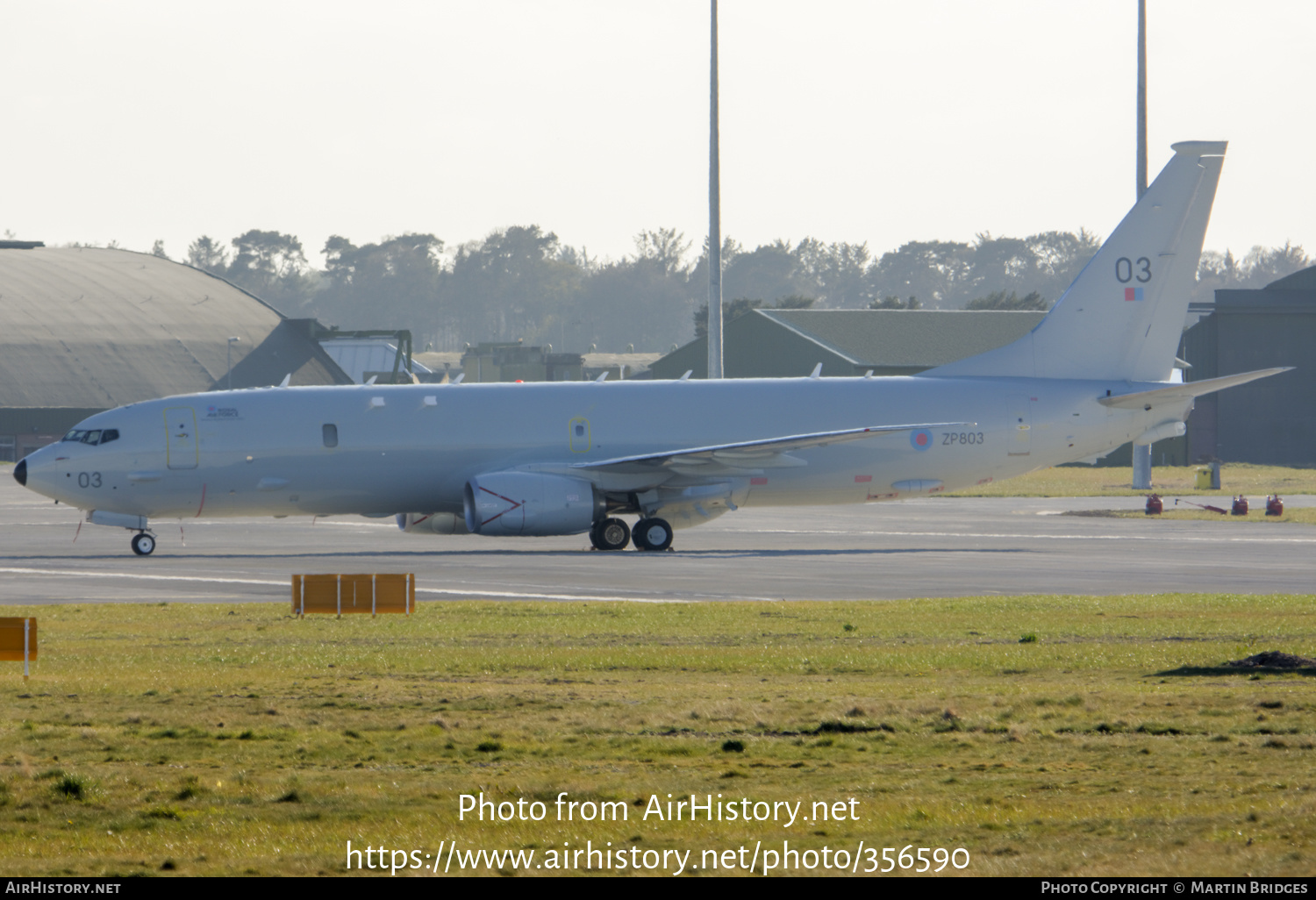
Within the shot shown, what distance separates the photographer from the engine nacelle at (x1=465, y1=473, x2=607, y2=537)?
3719 centimetres

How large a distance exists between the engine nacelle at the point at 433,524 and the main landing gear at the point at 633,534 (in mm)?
3939

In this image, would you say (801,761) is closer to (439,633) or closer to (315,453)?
(439,633)

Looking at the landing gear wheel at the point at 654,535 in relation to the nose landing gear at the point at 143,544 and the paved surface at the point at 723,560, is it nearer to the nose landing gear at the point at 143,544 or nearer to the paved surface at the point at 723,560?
the paved surface at the point at 723,560

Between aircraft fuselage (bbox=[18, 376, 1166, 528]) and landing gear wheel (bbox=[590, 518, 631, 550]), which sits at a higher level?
aircraft fuselage (bbox=[18, 376, 1166, 528])

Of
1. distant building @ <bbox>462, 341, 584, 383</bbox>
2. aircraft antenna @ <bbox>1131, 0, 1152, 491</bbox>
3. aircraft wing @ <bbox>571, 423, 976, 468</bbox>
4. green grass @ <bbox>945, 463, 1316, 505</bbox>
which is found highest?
aircraft antenna @ <bbox>1131, 0, 1152, 491</bbox>

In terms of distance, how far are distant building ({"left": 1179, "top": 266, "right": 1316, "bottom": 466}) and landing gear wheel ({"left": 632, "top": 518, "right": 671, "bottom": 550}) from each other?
2604 inches

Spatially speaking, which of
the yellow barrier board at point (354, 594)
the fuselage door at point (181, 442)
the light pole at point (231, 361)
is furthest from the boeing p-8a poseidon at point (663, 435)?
the light pole at point (231, 361)

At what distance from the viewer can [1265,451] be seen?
314 feet

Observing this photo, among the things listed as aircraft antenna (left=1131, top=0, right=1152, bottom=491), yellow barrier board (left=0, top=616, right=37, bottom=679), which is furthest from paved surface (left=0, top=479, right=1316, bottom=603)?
aircraft antenna (left=1131, top=0, right=1152, bottom=491)

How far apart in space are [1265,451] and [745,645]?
8423cm

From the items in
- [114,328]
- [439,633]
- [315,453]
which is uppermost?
[114,328]

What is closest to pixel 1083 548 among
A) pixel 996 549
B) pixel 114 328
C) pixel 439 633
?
pixel 996 549

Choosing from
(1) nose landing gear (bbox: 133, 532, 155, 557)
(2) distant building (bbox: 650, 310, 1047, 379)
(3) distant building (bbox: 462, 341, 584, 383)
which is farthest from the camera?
(3) distant building (bbox: 462, 341, 584, 383)

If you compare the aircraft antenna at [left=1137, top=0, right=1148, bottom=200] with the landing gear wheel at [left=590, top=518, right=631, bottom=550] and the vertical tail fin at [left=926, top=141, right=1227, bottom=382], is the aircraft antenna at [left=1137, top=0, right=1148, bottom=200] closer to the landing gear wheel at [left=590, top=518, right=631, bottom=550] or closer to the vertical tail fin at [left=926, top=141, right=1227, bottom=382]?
the vertical tail fin at [left=926, top=141, right=1227, bottom=382]
